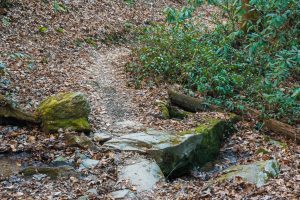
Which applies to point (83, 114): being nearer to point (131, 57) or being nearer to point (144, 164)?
point (144, 164)

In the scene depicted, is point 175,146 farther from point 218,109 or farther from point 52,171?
point 218,109

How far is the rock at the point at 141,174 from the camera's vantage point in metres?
6.29

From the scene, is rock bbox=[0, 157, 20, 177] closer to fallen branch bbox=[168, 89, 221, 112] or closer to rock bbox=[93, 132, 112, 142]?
rock bbox=[93, 132, 112, 142]

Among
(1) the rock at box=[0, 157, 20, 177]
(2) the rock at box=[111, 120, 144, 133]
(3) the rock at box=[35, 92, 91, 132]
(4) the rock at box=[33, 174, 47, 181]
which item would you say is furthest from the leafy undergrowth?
(1) the rock at box=[0, 157, 20, 177]

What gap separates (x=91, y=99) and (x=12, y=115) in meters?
2.48

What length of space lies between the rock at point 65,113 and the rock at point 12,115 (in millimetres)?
180

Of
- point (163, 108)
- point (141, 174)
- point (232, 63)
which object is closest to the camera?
point (141, 174)

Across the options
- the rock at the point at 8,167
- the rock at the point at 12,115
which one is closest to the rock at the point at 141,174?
the rock at the point at 8,167

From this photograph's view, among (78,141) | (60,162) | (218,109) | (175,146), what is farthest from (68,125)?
(218,109)

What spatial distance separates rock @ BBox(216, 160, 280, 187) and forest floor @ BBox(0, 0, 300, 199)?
0.17m

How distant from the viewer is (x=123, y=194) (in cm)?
589

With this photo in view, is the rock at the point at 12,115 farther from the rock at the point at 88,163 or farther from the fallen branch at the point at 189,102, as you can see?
the fallen branch at the point at 189,102

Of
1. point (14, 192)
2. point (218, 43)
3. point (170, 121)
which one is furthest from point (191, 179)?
point (218, 43)

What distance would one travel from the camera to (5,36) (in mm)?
11742
